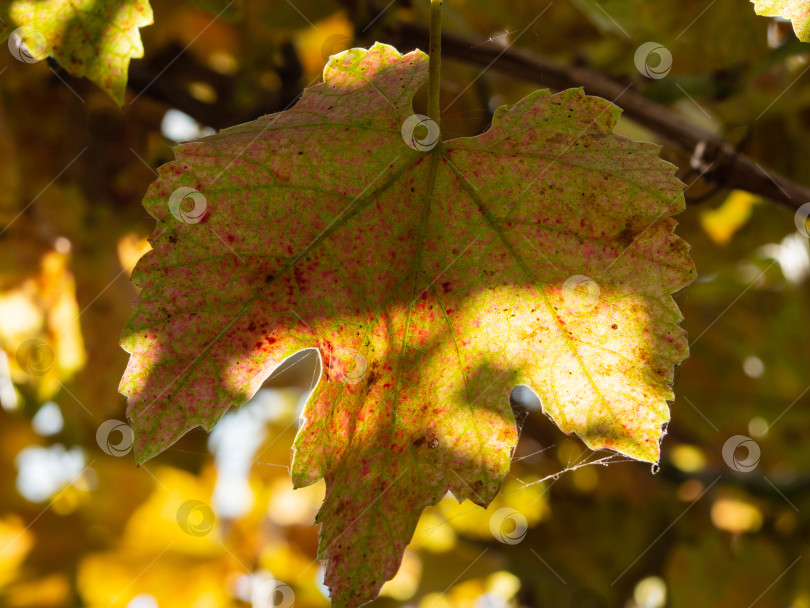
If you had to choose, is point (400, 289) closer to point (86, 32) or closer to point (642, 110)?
point (86, 32)

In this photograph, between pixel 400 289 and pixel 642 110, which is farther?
pixel 642 110

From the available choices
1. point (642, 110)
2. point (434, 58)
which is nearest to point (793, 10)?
point (434, 58)

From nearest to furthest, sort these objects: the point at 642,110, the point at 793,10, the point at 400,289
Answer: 1. the point at 793,10
2. the point at 400,289
3. the point at 642,110

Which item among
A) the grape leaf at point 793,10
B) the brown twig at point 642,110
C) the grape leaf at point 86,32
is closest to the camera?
the grape leaf at point 793,10

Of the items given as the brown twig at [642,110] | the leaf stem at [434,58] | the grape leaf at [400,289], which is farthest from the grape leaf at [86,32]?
the brown twig at [642,110]

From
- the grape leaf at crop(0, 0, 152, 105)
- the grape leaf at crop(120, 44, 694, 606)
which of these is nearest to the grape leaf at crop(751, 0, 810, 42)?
the grape leaf at crop(120, 44, 694, 606)

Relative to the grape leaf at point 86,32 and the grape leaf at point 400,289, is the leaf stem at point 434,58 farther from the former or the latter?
the grape leaf at point 86,32
